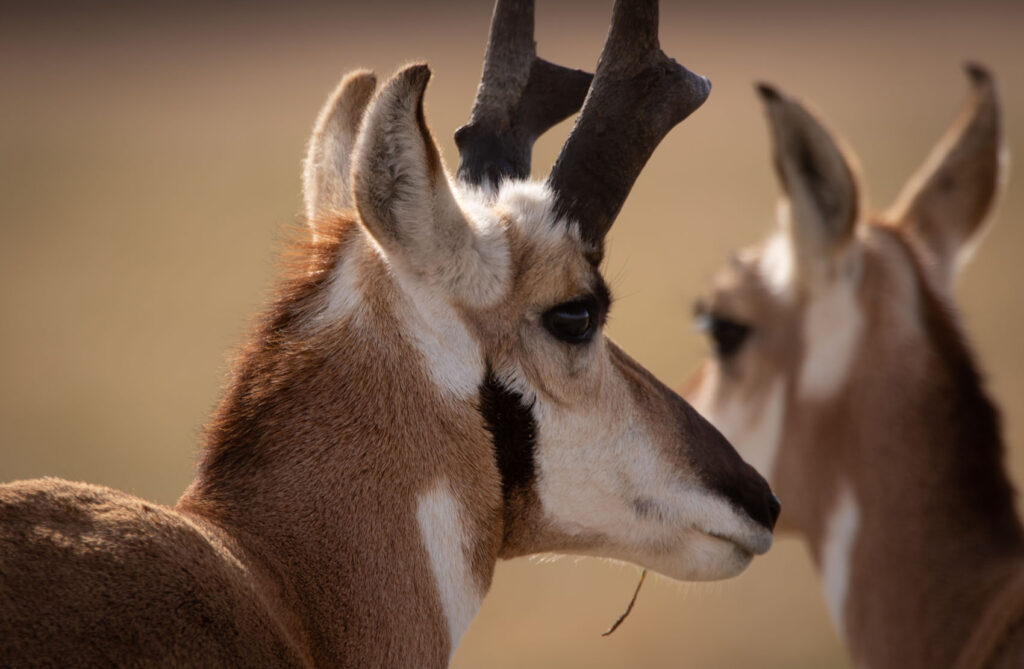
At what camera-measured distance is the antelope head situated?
111 inches

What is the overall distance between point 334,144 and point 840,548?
2769 millimetres

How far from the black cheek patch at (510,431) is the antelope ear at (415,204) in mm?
255

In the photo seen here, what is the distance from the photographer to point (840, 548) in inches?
187

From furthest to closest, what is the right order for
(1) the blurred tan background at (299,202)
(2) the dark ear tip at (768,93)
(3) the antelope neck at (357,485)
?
1. (1) the blurred tan background at (299,202)
2. (2) the dark ear tip at (768,93)
3. (3) the antelope neck at (357,485)

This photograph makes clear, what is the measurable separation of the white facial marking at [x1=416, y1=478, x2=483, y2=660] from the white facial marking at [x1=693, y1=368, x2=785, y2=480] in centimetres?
242

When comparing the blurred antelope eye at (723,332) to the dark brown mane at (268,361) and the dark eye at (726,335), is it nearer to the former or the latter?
the dark eye at (726,335)

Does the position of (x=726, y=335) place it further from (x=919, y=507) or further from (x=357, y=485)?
(x=357, y=485)

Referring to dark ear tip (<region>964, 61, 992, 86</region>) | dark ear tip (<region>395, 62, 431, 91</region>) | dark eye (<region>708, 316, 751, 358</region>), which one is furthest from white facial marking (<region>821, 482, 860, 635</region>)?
dark ear tip (<region>395, 62, 431, 91</region>)

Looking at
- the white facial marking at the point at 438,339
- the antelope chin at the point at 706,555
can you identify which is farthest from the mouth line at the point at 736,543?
the white facial marking at the point at 438,339

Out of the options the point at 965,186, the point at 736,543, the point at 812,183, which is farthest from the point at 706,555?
the point at 965,186

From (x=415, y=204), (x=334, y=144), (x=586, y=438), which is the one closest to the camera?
(x=415, y=204)

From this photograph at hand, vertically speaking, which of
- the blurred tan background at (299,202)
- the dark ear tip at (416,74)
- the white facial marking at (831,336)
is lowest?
the blurred tan background at (299,202)

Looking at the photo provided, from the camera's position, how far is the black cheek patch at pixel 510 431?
2932 millimetres

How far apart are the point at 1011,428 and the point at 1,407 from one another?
14.2 meters
